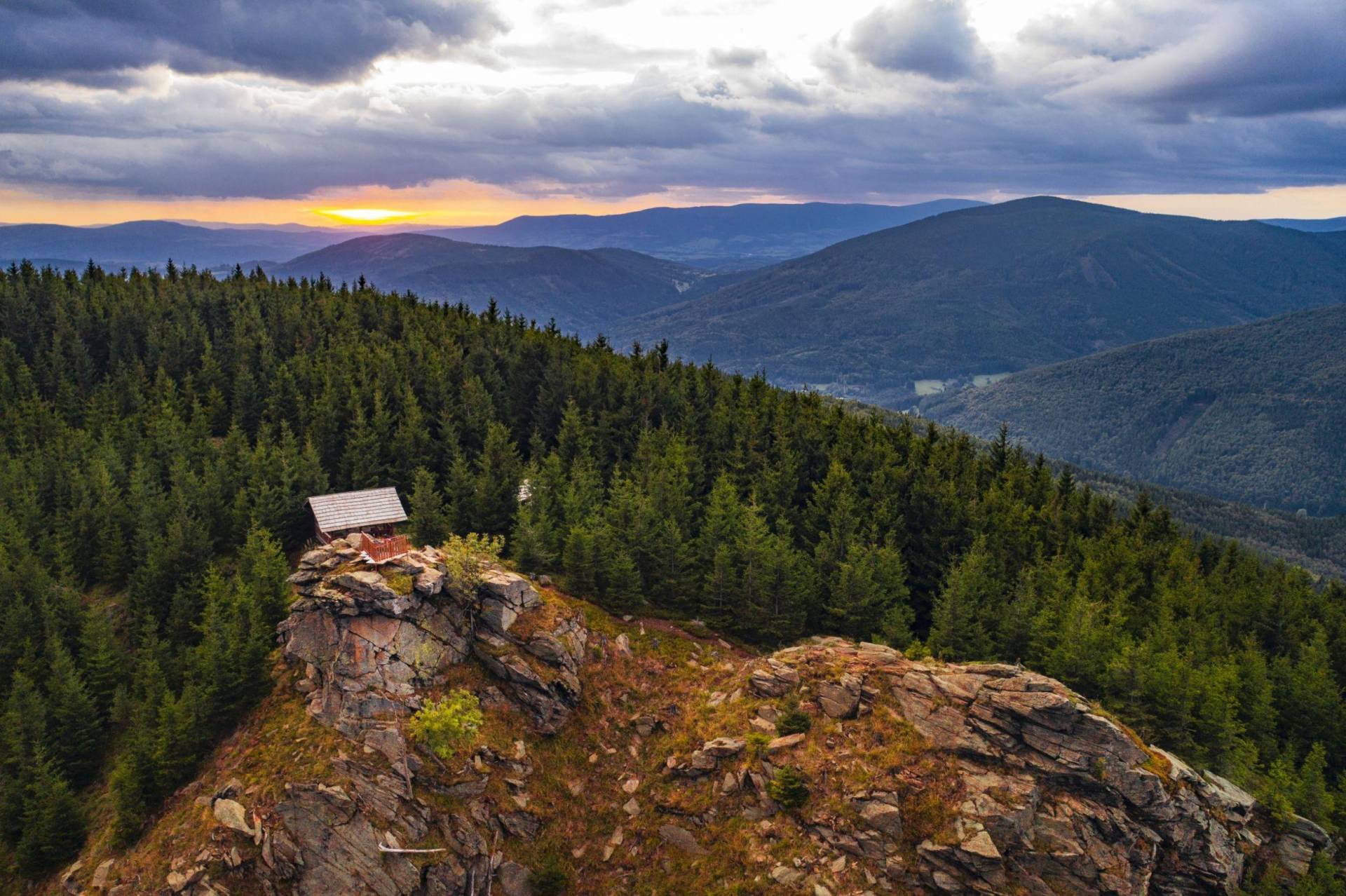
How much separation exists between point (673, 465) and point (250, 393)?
6177 cm

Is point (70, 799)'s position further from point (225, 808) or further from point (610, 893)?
point (610, 893)

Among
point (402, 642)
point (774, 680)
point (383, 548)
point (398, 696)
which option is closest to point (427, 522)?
point (383, 548)

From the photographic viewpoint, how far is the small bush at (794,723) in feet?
149

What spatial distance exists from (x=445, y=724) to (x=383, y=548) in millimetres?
13854

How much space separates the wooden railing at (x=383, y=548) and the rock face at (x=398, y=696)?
0.94m

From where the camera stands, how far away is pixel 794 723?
4550 centimetres

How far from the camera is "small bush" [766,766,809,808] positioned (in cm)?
4209

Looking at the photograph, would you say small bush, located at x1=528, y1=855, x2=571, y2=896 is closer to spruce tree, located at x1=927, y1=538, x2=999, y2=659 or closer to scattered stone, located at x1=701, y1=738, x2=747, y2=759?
scattered stone, located at x1=701, y1=738, x2=747, y2=759

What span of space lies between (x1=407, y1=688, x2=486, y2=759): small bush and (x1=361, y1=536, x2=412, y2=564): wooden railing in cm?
1077

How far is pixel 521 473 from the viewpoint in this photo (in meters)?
80.9

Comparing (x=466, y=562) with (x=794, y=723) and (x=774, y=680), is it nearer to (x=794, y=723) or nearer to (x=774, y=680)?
(x=774, y=680)

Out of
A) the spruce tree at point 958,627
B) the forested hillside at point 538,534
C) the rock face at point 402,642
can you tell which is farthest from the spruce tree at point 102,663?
the spruce tree at point 958,627

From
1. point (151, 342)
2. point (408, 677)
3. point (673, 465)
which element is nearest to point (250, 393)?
point (151, 342)

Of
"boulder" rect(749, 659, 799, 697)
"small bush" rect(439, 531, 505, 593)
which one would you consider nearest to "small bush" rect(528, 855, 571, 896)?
"boulder" rect(749, 659, 799, 697)
